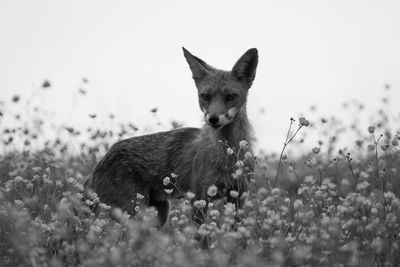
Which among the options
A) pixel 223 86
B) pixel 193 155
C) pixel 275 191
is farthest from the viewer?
pixel 193 155

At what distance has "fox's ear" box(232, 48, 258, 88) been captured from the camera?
6.81 m

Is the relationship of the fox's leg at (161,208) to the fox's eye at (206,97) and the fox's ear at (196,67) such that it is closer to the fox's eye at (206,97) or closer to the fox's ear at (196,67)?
the fox's eye at (206,97)

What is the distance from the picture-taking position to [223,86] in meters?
6.68

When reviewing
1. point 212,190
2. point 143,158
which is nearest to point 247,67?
point 143,158

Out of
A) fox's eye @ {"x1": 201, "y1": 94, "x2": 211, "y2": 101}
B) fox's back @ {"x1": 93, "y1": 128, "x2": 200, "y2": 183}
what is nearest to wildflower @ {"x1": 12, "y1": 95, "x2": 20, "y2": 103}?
fox's back @ {"x1": 93, "y1": 128, "x2": 200, "y2": 183}

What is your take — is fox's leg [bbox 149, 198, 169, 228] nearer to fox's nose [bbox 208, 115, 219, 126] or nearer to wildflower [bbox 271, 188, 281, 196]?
fox's nose [bbox 208, 115, 219, 126]

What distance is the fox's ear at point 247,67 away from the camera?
681cm

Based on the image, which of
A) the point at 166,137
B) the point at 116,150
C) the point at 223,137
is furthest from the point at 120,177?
the point at 223,137

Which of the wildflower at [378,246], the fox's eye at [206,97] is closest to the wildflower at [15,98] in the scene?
the fox's eye at [206,97]

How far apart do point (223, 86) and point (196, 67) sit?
63 cm

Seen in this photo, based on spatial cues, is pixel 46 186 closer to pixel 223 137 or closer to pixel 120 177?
pixel 120 177

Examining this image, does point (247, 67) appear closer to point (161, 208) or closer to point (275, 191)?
point (161, 208)

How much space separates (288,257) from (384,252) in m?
0.80

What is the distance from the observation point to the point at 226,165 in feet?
19.8
